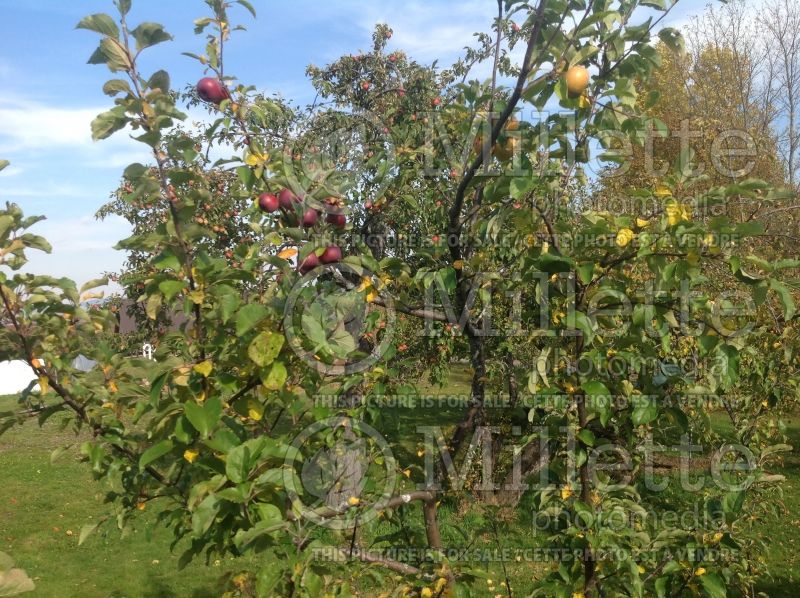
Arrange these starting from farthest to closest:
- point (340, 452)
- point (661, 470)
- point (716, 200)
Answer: point (661, 470)
point (340, 452)
point (716, 200)

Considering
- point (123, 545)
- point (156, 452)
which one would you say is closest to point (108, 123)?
point (156, 452)

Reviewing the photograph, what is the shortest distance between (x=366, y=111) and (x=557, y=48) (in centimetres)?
564

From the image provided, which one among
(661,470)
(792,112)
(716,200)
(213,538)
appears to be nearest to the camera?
(213,538)

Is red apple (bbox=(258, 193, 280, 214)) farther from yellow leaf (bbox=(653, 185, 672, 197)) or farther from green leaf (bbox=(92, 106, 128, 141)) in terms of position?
yellow leaf (bbox=(653, 185, 672, 197))

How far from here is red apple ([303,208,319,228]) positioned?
7.79 feet

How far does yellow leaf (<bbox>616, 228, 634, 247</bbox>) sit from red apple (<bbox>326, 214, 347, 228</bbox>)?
1.04 metres

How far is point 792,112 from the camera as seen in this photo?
17375 mm

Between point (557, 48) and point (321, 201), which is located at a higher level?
point (557, 48)

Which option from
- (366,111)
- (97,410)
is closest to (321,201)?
(97,410)

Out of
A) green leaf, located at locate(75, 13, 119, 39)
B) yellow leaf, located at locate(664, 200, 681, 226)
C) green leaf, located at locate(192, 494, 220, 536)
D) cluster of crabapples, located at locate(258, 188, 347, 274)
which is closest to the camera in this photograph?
green leaf, located at locate(192, 494, 220, 536)

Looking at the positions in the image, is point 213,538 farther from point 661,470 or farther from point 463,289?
point 661,470

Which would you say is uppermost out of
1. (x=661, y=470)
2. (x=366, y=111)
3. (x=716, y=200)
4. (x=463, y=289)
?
(x=366, y=111)

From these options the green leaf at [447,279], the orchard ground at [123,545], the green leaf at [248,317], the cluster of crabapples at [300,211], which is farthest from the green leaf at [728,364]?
the orchard ground at [123,545]

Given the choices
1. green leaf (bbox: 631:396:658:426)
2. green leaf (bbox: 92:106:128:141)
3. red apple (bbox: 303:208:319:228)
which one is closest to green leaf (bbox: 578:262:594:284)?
green leaf (bbox: 631:396:658:426)
